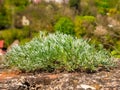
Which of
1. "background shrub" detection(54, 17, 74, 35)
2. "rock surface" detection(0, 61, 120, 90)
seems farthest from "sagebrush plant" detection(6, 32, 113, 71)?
"background shrub" detection(54, 17, 74, 35)

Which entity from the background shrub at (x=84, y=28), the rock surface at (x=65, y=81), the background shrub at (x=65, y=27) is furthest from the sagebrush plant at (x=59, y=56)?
the background shrub at (x=84, y=28)

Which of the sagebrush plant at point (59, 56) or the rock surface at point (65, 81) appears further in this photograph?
the sagebrush plant at point (59, 56)

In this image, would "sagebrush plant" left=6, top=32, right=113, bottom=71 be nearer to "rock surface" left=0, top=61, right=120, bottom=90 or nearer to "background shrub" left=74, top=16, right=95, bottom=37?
"rock surface" left=0, top=61, right=120, bottom=90

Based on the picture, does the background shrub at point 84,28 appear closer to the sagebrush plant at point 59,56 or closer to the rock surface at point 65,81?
the sagebrush plant at point 59,56

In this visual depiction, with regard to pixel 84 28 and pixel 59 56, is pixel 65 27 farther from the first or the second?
pixel 59 56

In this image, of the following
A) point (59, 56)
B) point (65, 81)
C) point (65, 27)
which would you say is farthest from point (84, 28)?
point (65, 81)

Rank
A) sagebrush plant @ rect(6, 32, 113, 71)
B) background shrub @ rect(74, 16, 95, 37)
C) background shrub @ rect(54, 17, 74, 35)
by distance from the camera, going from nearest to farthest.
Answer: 1. sagebrush plant @ rect(6, 32, 113, 71)
2. background shrub @ rect(54, 17, 74, 35)
3. background shrub @ rect(74, 16, 95, 37)

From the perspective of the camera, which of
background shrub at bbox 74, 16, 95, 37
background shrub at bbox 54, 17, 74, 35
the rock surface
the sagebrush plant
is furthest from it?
background shrub at bbox 74, 16, 95, 37

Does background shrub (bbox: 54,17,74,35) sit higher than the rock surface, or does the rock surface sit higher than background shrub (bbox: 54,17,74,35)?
background shrub (bbox: 54,17,74,35)

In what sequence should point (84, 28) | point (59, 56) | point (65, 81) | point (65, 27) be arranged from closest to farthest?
point (65, 81), point (59, 56), point (65, 27), point (84, 28)
